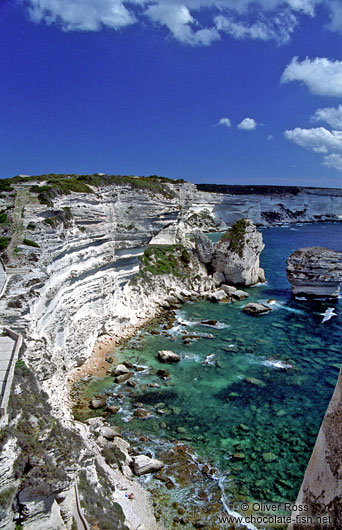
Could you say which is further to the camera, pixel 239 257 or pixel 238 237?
pixel 238 237

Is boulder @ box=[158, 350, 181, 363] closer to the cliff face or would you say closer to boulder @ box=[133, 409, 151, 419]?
boulder @ box=[133, 409, 151, 419]

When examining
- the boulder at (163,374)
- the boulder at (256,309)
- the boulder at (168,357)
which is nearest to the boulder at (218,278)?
the boulder at (256,309)

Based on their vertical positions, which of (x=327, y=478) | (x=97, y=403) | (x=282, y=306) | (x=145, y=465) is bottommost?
(x=145, y=465)

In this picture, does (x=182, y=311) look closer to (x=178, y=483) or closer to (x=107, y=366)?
(x=107, y=366)

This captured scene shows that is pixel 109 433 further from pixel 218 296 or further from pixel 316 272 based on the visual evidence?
pixel 316 272

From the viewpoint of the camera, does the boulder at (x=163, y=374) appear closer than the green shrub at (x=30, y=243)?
No

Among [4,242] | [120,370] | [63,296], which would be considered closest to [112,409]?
[120,370]

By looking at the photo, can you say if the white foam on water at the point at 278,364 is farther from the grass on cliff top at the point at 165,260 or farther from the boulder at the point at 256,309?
the grass on cliff top at the point at 165,260
